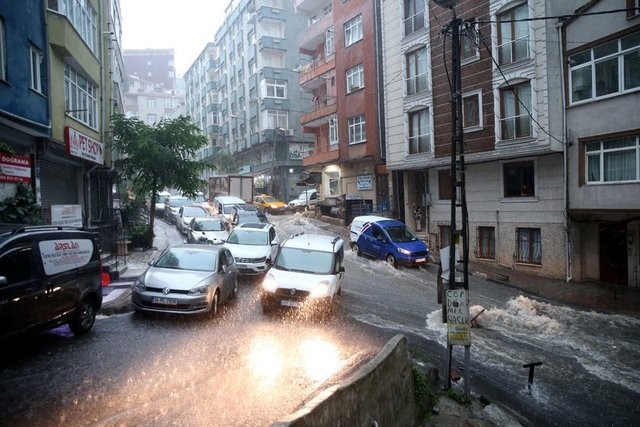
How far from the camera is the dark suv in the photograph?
6.76m

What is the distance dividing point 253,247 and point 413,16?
51.8 ft

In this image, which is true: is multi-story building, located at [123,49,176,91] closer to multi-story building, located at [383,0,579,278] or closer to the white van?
multi-story building, located at [383,0,579,278]

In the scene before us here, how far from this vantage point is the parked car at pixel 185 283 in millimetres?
10070

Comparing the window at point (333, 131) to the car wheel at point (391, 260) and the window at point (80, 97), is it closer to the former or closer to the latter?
the car wheel at point (391, 260)

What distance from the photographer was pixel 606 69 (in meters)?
16.3

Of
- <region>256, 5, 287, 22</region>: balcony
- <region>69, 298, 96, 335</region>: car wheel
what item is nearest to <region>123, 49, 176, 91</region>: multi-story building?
<region>256, 5, 287, 22</region>: balcony

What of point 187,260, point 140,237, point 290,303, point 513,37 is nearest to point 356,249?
point 140,237

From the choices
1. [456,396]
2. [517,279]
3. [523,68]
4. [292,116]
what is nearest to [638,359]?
[456,396]

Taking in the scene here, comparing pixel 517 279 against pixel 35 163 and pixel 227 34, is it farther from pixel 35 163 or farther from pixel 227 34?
pixel 227 34

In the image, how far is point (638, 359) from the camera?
10523mm

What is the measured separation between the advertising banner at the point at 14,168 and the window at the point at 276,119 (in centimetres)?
3864

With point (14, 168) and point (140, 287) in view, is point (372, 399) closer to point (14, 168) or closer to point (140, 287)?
point (140, 287)

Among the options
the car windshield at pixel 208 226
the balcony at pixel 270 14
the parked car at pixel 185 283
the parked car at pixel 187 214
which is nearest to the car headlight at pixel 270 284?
the parked car at pixel 185 283

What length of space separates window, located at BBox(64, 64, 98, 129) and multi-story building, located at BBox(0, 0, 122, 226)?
4cm
